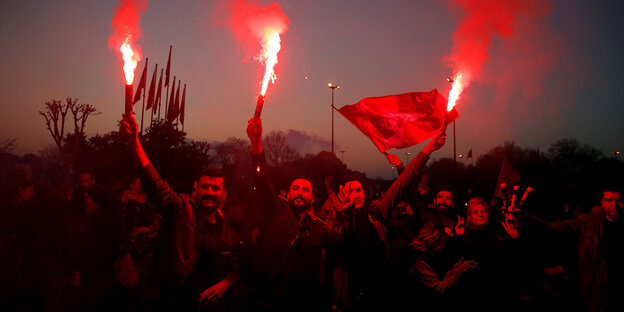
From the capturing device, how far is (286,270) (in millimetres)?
3900

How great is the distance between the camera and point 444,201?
604cm

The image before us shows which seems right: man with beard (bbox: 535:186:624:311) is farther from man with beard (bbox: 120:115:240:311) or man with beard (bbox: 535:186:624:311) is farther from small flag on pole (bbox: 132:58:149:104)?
small flag on pole (bbox: 132:58:149:104)

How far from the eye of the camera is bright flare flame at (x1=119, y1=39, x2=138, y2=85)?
3.52m

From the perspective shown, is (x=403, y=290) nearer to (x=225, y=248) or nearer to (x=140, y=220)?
(x=225, y=248)

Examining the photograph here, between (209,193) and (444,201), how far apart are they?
3.78 metres

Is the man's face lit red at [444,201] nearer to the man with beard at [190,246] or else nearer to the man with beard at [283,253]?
the man with beard at [283,253]

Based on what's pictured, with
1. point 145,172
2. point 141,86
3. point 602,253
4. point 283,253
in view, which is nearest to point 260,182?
point 283,253

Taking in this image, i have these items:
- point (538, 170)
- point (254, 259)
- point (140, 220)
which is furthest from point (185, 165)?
point (538, 170)

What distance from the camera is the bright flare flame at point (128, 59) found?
352 cm

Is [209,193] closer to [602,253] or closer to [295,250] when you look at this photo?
[295,250]

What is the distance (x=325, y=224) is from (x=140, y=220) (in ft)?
11.9

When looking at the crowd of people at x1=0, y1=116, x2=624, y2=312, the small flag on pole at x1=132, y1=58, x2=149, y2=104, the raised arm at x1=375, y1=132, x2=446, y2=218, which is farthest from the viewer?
the small flag on pole at x1=132, y1=58, x2=149, y2=104

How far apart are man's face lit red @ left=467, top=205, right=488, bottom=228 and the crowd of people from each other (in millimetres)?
13

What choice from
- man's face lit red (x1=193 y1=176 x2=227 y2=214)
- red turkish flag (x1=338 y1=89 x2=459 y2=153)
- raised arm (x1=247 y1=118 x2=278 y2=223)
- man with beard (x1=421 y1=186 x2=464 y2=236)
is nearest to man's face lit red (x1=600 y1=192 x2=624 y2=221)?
man with beard (x1=421 y1=186 x2=464 y2=236)
